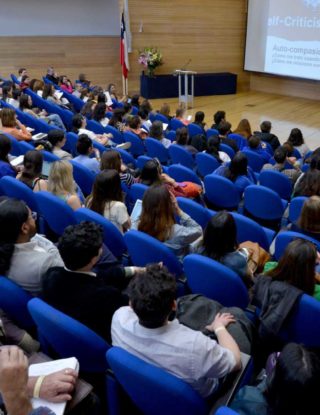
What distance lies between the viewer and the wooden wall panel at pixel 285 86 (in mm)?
12328

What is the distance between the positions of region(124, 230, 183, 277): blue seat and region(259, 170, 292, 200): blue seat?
7.76 ft

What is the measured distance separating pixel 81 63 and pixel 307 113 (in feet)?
24.5

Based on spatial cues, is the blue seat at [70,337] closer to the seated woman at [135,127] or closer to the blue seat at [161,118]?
the seated woman at [135,127]

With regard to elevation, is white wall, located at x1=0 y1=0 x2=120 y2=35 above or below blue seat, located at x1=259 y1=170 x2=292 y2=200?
above

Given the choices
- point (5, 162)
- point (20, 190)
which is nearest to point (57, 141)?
point (5, 162)

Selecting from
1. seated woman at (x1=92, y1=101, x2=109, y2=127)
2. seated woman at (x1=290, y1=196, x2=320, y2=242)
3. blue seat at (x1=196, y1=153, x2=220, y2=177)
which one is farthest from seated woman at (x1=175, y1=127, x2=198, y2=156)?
seated woman at (x1=290, y1=196, x2=320, y2=242)

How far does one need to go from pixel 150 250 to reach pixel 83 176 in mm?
1873

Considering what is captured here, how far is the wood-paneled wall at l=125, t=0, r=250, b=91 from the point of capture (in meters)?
12.7

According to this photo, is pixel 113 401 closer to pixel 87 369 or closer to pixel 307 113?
pixel 87 369

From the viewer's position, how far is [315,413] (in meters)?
1.24

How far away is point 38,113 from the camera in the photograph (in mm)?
7336

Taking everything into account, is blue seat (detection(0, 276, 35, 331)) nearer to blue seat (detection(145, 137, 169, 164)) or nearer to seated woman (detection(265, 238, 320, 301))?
seated woman (detection(265, 238, 320, 301))

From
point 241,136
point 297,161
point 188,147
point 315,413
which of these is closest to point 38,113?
point 188,147

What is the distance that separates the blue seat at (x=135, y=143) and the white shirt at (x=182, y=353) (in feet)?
15.7
